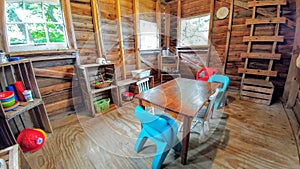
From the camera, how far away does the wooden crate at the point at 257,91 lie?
271 centimetres

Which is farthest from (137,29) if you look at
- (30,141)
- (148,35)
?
(30,141)

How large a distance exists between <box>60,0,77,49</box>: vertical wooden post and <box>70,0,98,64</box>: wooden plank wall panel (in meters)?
0.09

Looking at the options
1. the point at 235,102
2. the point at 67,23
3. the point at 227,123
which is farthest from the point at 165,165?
the point at 67,23

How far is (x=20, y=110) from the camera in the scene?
60.9 inches

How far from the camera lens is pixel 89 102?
240 cm

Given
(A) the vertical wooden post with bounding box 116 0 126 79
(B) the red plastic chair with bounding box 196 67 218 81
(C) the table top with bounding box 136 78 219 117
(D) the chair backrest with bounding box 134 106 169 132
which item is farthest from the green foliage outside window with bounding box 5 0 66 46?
(B) the red plastic chair with bounding box 196 67 218 81

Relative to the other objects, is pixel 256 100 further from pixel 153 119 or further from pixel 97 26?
pixel 97 26

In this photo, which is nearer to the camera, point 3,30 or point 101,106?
point 3,30

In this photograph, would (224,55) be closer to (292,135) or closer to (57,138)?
(292,135)

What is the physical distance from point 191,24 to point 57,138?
415 cm

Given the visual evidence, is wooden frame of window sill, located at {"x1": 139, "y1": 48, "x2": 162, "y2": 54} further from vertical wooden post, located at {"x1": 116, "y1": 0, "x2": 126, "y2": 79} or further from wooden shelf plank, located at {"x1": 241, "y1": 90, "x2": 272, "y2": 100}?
wooden shelf plank, located at {"x1": 241, "y1": 90, "x2": 272, "y2": 100}

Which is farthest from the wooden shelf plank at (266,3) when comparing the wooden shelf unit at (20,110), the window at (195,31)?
the wooden shelf unit at (20,110)

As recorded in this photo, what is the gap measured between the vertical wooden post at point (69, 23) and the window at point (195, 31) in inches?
119

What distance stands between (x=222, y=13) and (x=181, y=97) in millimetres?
2936
